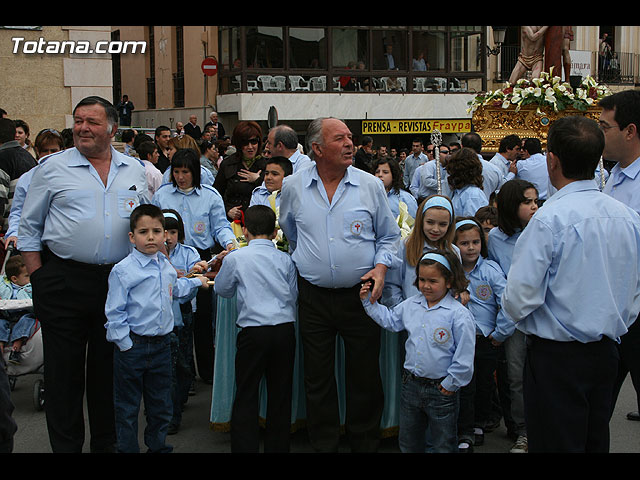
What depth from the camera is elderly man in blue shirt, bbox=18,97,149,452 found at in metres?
4.74

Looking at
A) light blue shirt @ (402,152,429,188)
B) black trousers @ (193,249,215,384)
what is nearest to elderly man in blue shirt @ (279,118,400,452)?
black trousers @ (193,249,215,384)

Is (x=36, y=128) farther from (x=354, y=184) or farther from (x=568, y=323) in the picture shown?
(x=568, y=323)

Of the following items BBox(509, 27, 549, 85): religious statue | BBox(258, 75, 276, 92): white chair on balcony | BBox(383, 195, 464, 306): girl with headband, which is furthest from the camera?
BBox(258, 75, 276, 92): white chair on balcony

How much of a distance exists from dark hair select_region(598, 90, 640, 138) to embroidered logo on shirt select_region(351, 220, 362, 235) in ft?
5.34

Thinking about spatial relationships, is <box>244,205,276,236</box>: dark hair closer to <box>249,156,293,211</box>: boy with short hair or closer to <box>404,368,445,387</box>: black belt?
<box>404,368,445,387</box>: black belt

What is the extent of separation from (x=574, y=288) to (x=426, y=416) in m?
1.54

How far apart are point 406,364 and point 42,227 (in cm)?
241

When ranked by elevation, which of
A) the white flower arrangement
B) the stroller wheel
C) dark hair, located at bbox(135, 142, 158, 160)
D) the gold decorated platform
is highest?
the white flower arrangement

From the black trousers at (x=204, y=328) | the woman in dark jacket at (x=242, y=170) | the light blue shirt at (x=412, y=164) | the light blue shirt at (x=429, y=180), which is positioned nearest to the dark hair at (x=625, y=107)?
the black trousers at (x=204, y=328)

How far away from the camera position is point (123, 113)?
2667 cm

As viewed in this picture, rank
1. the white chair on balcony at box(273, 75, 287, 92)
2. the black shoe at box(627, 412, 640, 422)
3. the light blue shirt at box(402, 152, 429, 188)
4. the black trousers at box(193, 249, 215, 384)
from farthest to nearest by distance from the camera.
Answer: the white chair on balcony at box(273, 75, 287, 92), the light blue shirt at box(402, 152, 429, 188), the black trousers at box(193, 249, 215, 384), the black shoe at box(627, 412, 640, 422)

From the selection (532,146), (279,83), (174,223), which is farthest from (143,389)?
(279,83)

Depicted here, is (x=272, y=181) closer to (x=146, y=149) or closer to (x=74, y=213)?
(x=74, y=213)

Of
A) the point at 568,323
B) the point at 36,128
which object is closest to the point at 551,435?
the point at 568,323
